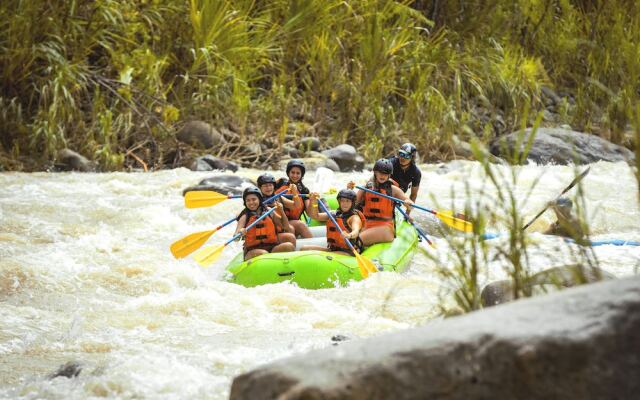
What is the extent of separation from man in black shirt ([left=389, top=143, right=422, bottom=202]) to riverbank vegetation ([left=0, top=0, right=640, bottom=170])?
274cm

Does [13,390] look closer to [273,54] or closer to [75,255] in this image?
[75,255]

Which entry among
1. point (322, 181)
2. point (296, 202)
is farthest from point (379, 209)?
point (322, 181)

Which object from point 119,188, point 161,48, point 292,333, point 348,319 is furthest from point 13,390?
point 161,48

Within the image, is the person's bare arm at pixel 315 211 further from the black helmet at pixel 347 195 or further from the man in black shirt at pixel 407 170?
the man in black shirt at pixel 407 170

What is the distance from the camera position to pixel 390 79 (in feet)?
36.3

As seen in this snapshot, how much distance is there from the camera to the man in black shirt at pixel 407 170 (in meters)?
6.31

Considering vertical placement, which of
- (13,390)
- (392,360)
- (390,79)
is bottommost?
(13,390)

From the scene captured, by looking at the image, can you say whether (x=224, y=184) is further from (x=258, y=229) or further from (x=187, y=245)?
(x=187, y=245)

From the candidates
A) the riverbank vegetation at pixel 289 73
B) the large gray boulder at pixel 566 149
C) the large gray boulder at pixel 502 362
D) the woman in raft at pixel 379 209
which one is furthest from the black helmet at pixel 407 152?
the large gray boulder at pixel 502 362

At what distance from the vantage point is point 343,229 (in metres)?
5.34

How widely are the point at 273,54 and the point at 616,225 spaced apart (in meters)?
5.68

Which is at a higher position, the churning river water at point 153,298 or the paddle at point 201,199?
the paddle at point 201,199

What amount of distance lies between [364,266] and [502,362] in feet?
10.9

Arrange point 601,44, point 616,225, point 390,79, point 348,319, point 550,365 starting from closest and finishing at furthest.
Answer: point 550,365 < point 348,319 < point 616,225 < point 390,79 < point 601,44
